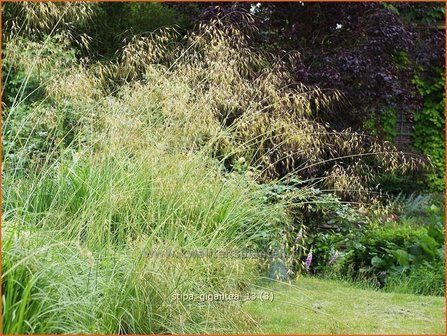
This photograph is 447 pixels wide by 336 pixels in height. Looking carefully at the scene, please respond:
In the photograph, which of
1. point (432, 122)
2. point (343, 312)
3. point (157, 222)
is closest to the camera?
point (157, 222)

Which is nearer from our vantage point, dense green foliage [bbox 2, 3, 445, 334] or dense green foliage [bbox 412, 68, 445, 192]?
dense green foliage [bbox 2, 3, 445, 334]

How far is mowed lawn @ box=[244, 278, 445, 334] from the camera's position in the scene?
4070 mm

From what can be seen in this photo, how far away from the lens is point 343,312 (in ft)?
14.6

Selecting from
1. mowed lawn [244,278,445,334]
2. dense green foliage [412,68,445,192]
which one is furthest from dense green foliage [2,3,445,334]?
dense green foliage [412,68,445,192]

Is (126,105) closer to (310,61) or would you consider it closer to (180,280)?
(180,280)

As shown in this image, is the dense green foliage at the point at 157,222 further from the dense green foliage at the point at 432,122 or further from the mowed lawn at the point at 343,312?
the dense green foliage at the point at 432,122

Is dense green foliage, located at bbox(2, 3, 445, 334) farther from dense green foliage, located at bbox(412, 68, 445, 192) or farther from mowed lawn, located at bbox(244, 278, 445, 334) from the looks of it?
dense green foliage, located at bbox(412, 68, 445, 192)

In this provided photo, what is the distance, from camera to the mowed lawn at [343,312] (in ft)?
13.4

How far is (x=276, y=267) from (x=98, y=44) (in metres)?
6.60

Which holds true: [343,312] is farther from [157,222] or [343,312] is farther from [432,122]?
[432,122]

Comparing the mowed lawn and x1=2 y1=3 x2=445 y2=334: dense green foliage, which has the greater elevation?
x1=2 y1=3 x2=445 y2=334: dense green foliage

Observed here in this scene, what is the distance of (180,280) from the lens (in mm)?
3723

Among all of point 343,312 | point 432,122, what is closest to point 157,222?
point 343,312

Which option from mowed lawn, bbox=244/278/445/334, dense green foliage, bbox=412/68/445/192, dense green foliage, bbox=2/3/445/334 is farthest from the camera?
dense green foliage, bbox=412/68/445/192
